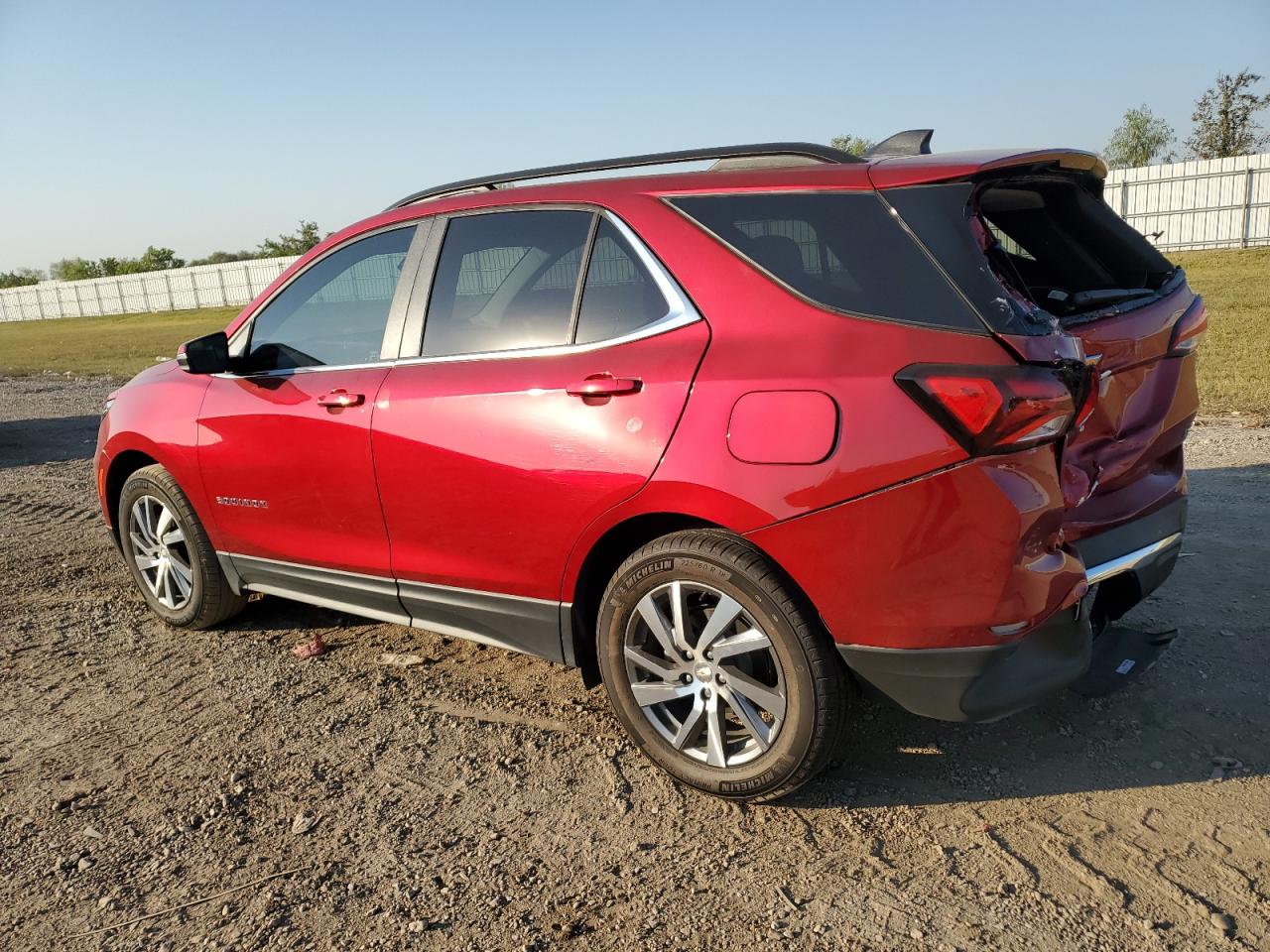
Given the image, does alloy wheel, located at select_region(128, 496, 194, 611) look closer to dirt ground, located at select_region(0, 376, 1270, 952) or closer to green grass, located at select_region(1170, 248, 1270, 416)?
dirt ground, located at select_region(0, 376, 1270, 952)

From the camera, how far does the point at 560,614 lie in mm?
3389

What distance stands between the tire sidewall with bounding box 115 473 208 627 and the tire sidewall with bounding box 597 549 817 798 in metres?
2.33

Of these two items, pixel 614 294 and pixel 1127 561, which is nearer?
Result: pixel 1127 561

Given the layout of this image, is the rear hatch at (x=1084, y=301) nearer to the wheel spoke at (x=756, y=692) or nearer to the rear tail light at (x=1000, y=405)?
the rear tail light at (x=1000, y=405)

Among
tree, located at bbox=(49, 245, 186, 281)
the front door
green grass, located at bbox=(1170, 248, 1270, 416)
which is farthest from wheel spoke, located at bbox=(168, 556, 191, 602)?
tree, located at bbox=(49, 245, 186, 281)

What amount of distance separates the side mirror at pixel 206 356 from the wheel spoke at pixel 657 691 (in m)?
2.37

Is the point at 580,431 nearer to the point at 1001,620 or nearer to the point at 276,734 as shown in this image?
the point at 1001,620

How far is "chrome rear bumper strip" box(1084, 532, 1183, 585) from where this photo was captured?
290 centimetres

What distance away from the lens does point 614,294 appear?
3.25 m

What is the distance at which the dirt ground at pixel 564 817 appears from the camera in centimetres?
257

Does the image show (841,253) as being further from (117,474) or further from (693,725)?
(117,474)

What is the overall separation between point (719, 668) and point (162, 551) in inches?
121

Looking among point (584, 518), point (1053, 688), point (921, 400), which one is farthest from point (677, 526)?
point (1053, 688)

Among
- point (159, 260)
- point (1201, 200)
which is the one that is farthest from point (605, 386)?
point (159, 260)
